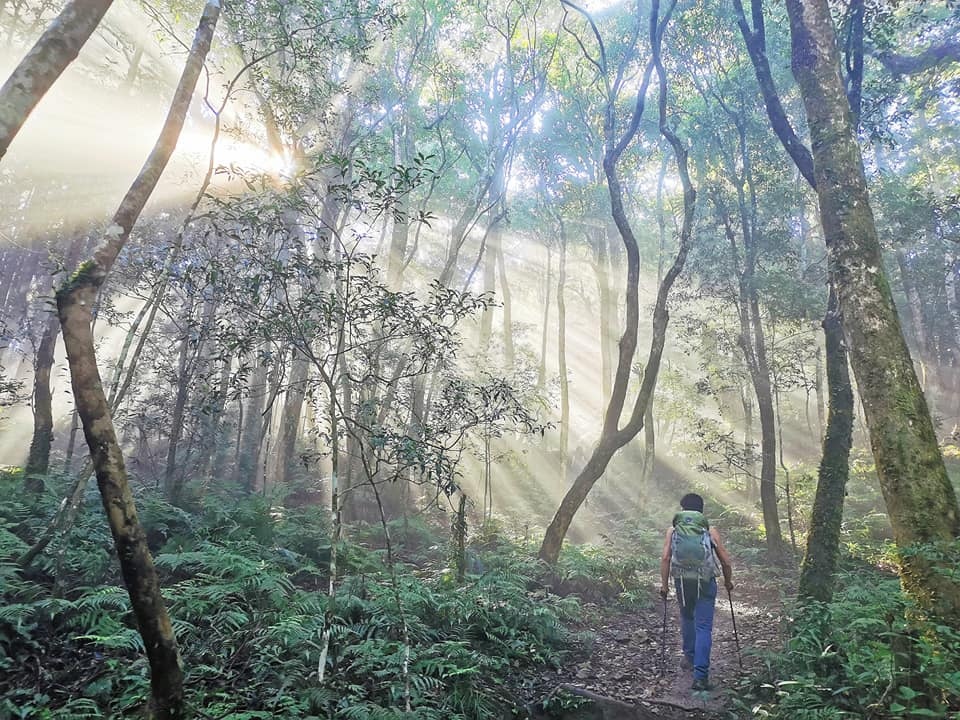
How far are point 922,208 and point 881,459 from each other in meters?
14.2

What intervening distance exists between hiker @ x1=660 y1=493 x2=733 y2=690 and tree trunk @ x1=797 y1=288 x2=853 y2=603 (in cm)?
117

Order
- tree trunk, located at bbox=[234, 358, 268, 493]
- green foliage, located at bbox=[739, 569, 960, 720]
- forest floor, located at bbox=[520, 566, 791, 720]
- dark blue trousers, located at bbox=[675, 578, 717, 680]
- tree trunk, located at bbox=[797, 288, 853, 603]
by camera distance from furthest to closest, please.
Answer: tree trunk, located at bbox=[234, 358, 268, 493]
tree trunk, located at bbox=[797, 288, 853, 603]
dark blue trousers, located at bbox=[675, 578, 717, 680]
forest floor, located at bbox=[520, 566, 791, 720]
green foliage, located at bbox=[739, 569, 960, 720]

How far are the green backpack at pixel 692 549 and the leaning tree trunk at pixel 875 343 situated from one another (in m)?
2.48

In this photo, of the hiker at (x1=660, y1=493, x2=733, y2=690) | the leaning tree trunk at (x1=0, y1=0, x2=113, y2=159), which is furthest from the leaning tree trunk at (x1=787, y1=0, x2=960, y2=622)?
the leaning tree trunk at (x1=0, y1=0, x2=113, y2=159)

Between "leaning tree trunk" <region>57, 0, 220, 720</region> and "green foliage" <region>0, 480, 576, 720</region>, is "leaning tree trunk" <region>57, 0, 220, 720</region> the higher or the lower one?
the higher one

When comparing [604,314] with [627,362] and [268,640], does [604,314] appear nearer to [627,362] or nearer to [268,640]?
[627,362]

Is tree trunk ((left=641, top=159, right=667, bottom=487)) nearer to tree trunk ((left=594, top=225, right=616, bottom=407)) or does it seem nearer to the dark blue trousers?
tree trunk ((left=594, top=225, right=616, bottom=407))

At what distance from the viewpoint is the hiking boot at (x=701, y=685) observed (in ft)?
21.0

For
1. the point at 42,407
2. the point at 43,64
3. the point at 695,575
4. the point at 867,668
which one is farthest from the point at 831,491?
the point at 42,407

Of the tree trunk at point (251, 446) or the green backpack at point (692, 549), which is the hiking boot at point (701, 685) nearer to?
the green backpack at point (692, 549)

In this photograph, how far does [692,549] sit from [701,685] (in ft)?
5.18

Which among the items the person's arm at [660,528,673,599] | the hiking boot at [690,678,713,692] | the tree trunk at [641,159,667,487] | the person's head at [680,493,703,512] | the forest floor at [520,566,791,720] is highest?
the tree trunk at [641,159,667,487]

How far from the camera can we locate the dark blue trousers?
21.5 feet

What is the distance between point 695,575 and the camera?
6961 mm
